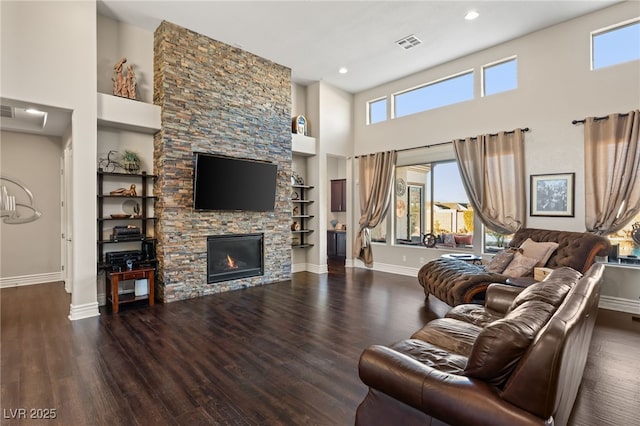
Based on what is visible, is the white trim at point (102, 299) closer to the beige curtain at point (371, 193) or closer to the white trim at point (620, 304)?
the beige curtain at point (371, 193)

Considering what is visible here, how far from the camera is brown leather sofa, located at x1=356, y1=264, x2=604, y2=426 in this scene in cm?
126

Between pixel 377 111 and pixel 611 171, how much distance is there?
4.58m

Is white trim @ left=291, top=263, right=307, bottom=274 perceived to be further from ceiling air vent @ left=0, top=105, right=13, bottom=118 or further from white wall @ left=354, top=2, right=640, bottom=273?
ceiling air vent @ left=0, top=105, right=13, bottom=118

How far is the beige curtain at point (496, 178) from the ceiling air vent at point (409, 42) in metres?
1.95

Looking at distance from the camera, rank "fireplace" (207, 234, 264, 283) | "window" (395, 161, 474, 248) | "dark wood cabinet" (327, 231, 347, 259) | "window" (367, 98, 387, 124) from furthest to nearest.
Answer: "dark wood cabinet" (327, 231, 347, 259) → "window" (367, 98, 387, 124) → "window" (395, 161, 474, 248) → "fireplace" (207, 234, 264, 283)

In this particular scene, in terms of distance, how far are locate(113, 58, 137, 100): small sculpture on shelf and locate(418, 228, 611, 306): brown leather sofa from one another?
5.22 metres

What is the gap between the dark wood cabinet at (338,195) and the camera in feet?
31.1

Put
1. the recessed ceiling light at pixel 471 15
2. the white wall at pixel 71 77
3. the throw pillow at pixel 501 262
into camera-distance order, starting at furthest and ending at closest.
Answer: the recessed ceiling light at pixel 471 15
the throw pillow at pixel 501 262
the white wall at pixel 71 77

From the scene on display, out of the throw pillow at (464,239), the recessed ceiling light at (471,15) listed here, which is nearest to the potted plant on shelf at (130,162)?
the recessed ceiling light at (471,15)

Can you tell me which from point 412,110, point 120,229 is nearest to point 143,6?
point 120,229

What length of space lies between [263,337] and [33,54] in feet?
14.2

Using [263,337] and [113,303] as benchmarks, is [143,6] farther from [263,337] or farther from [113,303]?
[263,337]

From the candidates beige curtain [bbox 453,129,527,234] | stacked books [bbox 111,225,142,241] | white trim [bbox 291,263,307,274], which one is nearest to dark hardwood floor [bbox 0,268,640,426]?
stacked books [bbox 111,225,142,241]

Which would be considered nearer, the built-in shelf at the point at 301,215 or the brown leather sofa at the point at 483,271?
the brown leather sofa at the point at 483,271
